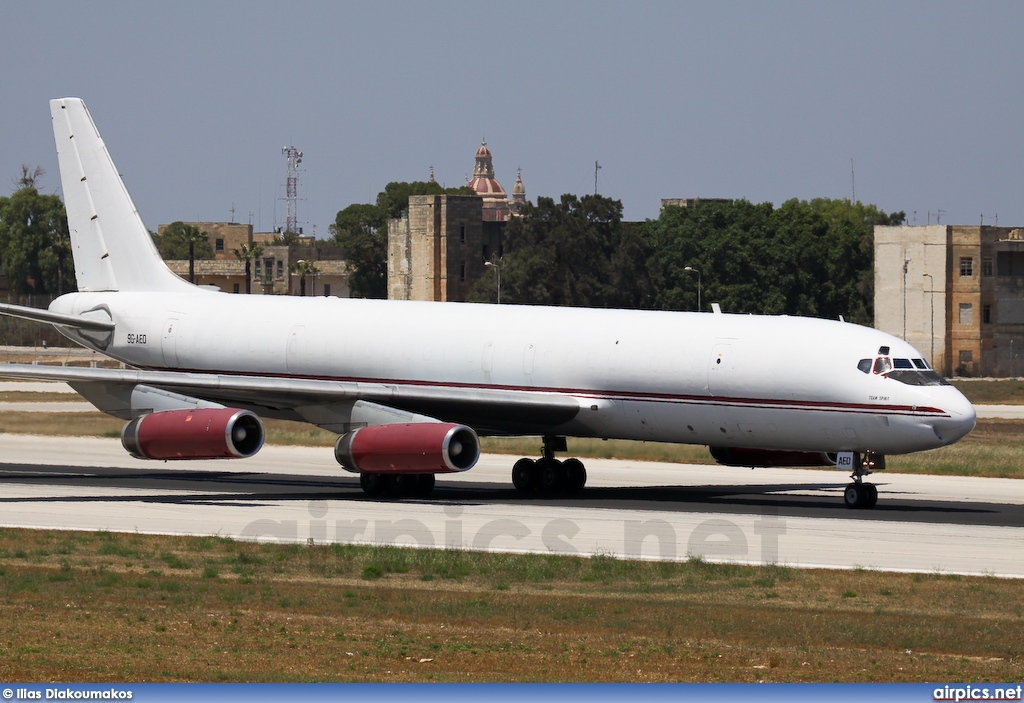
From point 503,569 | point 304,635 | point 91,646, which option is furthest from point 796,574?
point 91,646

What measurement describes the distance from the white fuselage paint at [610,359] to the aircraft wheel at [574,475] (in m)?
1.58

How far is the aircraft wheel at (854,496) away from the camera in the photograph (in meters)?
32.1

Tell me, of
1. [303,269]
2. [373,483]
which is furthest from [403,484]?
[303,269]

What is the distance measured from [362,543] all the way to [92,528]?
5376mm

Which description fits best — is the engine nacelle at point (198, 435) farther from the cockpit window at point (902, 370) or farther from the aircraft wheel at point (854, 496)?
the cockpit window at point (902, 370)

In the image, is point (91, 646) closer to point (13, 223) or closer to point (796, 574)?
point (796, 574)

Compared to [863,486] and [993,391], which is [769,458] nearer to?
[863,486]

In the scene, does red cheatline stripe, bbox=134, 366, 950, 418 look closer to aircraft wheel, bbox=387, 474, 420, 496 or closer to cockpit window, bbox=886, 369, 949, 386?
cockpit window, bbox=886, 369, 949, 386

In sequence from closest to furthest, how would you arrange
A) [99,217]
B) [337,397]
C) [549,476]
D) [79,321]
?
[337,397] < [549,476] < [79,321] < [99,217]

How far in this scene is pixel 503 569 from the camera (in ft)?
77.8

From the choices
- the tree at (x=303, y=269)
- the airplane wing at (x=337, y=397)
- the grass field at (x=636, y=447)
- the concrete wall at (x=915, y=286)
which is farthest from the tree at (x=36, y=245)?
the airplane wing at (x=337, y=397)

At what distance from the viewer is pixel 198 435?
3331cm

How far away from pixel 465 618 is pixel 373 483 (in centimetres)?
1590

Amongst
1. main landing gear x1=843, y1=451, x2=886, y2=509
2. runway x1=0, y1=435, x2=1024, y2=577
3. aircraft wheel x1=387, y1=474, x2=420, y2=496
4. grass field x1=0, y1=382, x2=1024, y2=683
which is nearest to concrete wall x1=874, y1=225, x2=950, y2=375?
runway x1=0, y1=435, x2=1024, y2=577
